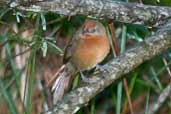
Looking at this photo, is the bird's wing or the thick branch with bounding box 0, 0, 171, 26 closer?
the thick branch with bounding box 0, 0, 171, 26

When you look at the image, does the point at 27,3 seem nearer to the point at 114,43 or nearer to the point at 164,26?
the point at 164,26

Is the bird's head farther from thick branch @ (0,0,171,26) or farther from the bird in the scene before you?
thick branch @ (0,0,171,26)

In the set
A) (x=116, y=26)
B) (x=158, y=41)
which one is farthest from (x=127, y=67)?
(x=116, y=26)

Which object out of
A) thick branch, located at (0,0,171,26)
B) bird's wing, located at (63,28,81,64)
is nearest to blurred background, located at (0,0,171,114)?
bird's wing, located at (63,28,81,64)

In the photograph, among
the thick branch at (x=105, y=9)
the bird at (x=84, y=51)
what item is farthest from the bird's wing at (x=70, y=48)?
the thick branch at (x=105, y=9)

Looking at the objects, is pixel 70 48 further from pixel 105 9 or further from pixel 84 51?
pixel 105 9

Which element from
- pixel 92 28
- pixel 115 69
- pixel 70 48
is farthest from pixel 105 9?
pixel 70 48
